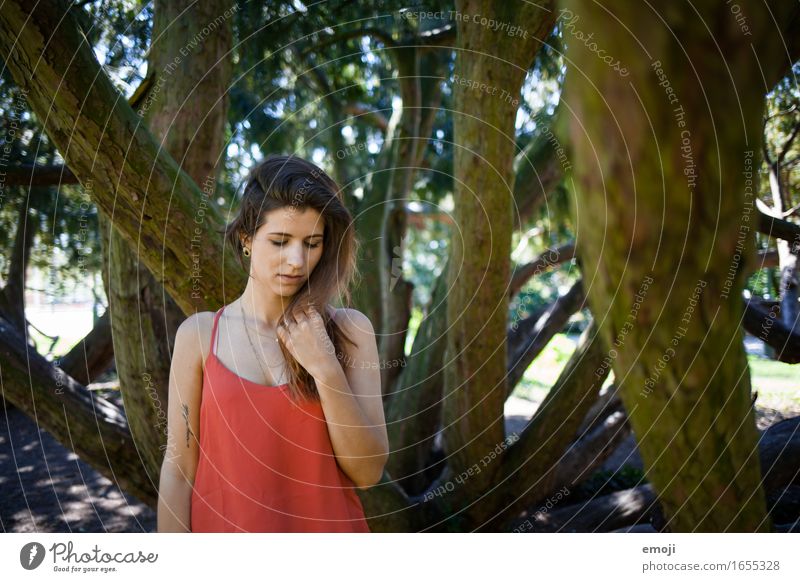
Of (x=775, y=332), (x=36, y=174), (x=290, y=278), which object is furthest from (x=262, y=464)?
(x=775, y=332)

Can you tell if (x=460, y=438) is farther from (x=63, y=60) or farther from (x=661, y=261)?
(x=661, y=261)

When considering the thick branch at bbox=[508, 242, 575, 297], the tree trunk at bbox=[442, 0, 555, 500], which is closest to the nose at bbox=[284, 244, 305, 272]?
the tree trunk at bbox=[442, 0, 555, 500]

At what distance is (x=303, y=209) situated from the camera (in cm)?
148

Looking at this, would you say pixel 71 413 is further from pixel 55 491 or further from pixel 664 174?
pixel 664 174

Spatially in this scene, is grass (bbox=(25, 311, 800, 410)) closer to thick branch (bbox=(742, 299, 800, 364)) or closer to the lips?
thick branch (bbox=(742, 299, 800, 364))

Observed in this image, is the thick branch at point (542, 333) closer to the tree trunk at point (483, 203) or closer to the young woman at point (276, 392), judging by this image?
the tree trunk at point (483, 203)

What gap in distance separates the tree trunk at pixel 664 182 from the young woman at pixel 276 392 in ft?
3.05

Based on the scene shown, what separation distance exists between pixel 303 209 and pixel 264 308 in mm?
287

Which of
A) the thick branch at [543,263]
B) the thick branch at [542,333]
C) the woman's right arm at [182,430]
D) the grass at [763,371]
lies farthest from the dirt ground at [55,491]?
the thick branch at [543,263]

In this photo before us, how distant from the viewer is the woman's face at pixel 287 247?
1.48 m

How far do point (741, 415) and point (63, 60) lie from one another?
1.63 m

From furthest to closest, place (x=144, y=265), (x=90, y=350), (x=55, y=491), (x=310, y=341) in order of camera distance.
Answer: (x=90, y=350) → (x=55, y=491) → (x=144, y=265) → (x=310, y=341)

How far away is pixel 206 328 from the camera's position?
1557mm

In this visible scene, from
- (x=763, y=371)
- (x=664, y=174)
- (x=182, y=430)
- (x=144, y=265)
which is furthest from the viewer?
(x=763, y=371)
